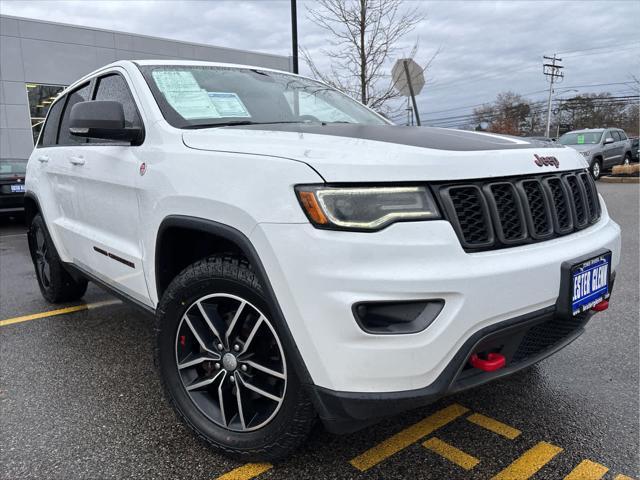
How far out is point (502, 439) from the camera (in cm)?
232

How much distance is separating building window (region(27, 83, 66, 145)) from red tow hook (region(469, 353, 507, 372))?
20.3 m

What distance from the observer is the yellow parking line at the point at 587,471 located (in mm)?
2057

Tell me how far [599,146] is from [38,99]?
19.9 meters

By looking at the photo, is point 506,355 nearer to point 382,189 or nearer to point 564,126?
point 382,189

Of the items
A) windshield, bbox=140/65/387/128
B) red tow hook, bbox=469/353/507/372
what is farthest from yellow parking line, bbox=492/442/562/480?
windshield, bbox=140/65/387/128

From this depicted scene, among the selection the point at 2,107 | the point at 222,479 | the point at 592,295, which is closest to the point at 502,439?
the point at 592,295

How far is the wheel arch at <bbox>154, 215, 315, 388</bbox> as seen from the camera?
1801 millimetres

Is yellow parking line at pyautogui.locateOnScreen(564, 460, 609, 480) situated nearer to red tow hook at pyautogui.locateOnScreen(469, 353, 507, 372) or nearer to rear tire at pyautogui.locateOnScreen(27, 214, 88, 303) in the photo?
red tow hook at pyautogui.locateOnScreen(469, 353, 507, 372)

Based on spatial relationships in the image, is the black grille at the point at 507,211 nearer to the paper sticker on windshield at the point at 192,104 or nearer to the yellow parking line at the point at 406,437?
the yellow parking line at the point at 406,437

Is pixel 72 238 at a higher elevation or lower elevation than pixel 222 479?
higher

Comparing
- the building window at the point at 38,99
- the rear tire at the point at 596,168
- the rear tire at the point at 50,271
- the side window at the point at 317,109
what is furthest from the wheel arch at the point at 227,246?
the building window at the point at 38,99

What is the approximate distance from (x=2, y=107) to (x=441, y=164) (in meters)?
20.4

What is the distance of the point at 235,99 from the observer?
111 inches

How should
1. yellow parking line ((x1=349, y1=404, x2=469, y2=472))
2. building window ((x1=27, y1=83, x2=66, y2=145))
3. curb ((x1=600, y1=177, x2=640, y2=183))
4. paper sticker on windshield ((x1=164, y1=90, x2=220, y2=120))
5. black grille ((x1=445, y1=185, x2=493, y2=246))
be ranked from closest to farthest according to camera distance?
black grille ((x1=445, y1=185, x2=493, y2=246)), yellow parking line ((x1=349, y1=404, x2=469, y2=472)), paper sticker on windshield ((x1=164, y1=90, x2=220, y2=120)), curb ((x1=600, y1=177, x2=640, y2=183)), building window ((x1=27, y1=83, x2=66, y2=145))
